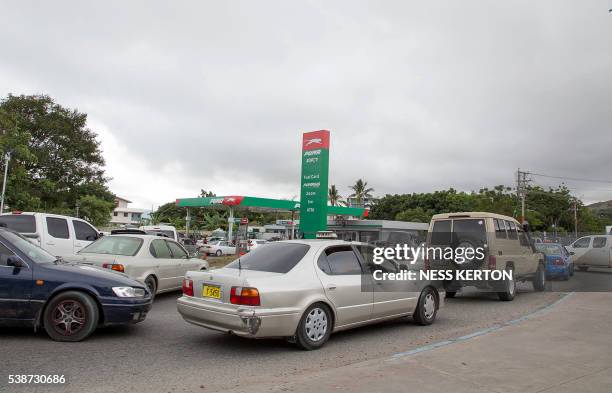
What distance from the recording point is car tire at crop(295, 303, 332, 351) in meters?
6.05

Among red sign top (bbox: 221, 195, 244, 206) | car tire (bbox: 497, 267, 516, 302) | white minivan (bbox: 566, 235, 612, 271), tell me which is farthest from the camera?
red sign top (bbox: 221, 195, 244, 206)

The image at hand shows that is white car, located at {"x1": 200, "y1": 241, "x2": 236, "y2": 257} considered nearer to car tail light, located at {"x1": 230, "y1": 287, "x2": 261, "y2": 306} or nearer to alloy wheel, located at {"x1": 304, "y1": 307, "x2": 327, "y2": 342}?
alloy wheel, located at {"x1": 304, "y1": 307, "x2": 327, "y2": 342}

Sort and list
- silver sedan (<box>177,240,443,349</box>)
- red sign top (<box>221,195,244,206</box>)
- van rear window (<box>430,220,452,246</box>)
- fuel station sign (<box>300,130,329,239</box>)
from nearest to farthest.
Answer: silver sedan (<box>177,240,443,349</box>) < van rear window (<box>430,220,452,246</box>) < fuel station sign (<box>300,130,329,239</box>) < red sign top (<box>221,195,244,206</box>)

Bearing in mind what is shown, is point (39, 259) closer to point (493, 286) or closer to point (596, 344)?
point (596, 344)

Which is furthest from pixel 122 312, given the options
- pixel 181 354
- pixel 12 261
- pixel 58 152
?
pixel 58 152

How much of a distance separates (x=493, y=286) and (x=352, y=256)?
18.0ft

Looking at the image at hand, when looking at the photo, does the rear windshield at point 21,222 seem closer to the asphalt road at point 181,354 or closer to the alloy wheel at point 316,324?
Answer: the asphalt road at point 181,354

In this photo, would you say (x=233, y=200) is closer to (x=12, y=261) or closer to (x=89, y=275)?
(x=89, y=275)

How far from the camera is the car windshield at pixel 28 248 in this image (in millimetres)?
6463

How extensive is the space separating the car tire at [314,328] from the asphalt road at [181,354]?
4.8 inches

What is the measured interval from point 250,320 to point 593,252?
67.8ft

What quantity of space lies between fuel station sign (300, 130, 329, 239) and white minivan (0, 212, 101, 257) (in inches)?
447

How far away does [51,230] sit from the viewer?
11.4m

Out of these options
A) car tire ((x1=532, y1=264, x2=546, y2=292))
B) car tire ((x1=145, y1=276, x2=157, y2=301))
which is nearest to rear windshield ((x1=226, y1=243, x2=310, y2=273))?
car tire ((x1=145, y1=276, x2=157, y2=301))
